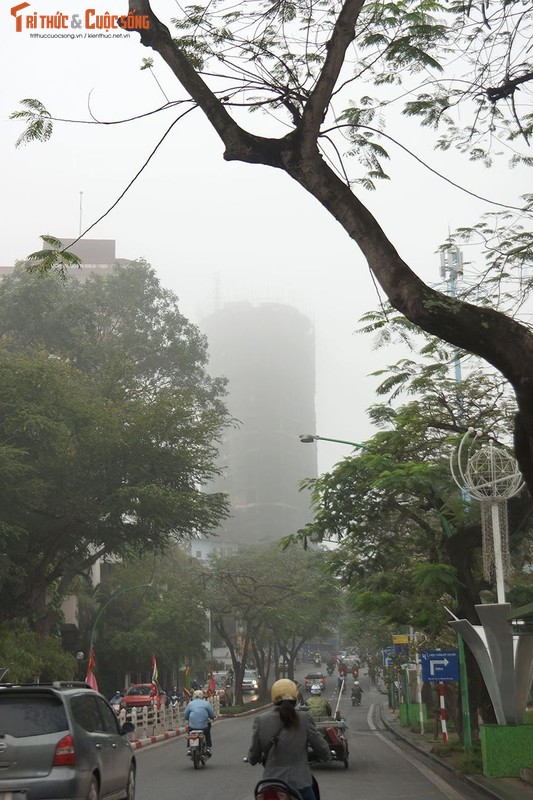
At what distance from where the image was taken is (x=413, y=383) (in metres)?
21.2

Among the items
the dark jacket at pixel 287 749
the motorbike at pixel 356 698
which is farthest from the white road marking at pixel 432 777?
the motorbike at pixel 356 698

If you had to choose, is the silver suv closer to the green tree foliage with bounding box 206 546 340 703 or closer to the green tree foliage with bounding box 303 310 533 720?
the green tree foliage with bounding box 303 310 533 720

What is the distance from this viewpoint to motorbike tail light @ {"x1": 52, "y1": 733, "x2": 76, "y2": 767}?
10.1 metres

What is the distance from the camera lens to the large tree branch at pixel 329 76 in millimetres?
9328

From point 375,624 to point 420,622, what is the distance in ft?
90.9

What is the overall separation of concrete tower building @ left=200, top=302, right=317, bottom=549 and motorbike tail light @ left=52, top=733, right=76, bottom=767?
148600mm

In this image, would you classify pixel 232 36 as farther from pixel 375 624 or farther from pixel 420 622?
pixel 375 624

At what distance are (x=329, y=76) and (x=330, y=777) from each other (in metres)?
12.7

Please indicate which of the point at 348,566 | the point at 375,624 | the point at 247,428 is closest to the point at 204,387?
the point at 375,624

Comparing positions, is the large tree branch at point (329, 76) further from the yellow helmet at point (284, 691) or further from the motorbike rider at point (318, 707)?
the motorbike rider at point (318, 707)

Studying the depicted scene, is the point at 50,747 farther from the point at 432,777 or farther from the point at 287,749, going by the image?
the point at 432,777

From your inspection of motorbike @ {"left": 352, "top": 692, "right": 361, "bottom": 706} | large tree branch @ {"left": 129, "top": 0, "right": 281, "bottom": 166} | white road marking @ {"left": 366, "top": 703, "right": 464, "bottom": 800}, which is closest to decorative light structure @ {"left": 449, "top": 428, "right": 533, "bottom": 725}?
white road marking @ {"left": 366, "top": 703, "right": 464, "bottom": 800}

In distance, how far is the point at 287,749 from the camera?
23.8 feet

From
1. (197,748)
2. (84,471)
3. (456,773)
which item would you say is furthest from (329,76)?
(84,471)
